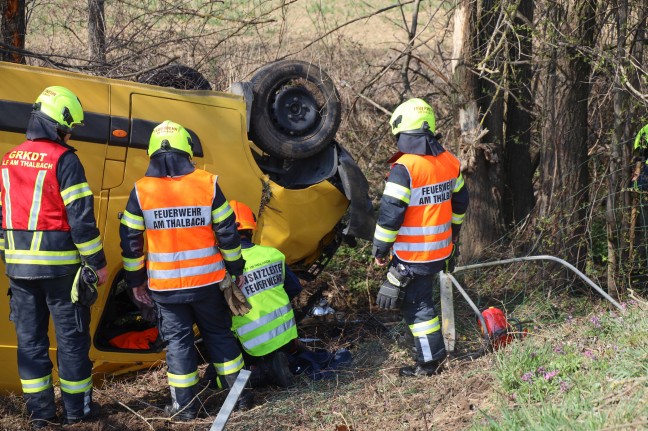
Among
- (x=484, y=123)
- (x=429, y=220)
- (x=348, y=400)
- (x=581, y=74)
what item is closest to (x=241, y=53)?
(x=484, y=123)

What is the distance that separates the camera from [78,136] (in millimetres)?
4828

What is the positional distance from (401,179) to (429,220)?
368 millimetres

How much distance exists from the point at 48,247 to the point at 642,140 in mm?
5628

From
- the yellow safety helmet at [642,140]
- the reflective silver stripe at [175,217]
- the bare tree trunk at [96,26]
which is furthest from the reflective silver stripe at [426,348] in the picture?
the bare tree trunk at [96,26]

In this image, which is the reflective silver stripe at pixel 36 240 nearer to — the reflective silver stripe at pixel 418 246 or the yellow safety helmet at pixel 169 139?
the yellow safety helmet at pixel 169 139

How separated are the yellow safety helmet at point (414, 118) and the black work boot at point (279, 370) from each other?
5.77ft

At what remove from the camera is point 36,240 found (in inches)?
180

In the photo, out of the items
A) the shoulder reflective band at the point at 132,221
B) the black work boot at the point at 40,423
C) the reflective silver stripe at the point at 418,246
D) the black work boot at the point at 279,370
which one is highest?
the shoulder reflective band at the point at 132,221

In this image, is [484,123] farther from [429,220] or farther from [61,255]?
[61,255]

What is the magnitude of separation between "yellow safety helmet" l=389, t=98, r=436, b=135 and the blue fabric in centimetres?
173

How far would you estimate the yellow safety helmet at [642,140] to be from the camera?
24.2ft

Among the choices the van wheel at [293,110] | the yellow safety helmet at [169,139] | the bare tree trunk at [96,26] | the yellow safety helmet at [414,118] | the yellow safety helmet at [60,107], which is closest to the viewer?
the yellow safety helmet at [60,107]

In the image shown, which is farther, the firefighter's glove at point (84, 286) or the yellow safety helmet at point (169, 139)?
the yellow safety helmet at point (169, 139)

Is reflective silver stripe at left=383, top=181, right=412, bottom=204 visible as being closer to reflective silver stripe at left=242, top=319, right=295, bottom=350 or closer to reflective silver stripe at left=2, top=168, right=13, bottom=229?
reflective silver stripe at left=242, top=319, right=295, bottom=350
